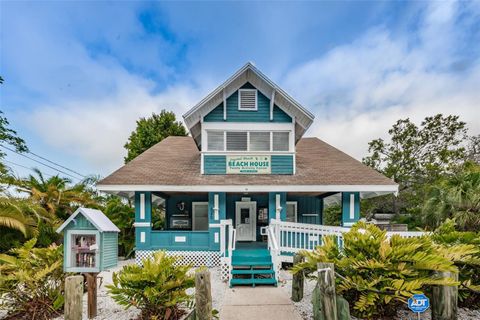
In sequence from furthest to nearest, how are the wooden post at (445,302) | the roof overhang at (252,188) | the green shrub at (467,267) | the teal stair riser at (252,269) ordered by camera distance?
the roof overhang at (252,188)
the teal stair riser at (252,269)
the green shrub at (467,267)
the wooden post at (445,302)

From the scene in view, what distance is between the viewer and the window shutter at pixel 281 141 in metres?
11.5

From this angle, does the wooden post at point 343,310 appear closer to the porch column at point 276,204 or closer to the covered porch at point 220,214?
the covered porch at point 220,214

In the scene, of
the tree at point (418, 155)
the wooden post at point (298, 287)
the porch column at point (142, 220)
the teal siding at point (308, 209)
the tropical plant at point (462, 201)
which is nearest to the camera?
the wooden post at point (298, 287)

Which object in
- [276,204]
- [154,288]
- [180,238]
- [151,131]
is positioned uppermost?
[151,131]

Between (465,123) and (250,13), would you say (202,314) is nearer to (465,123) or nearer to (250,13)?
(250,13)

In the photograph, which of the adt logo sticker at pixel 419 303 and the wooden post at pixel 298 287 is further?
the wooden post at pixel 298 287

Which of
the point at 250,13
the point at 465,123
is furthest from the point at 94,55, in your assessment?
the point at 465,123

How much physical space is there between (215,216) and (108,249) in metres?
5.25

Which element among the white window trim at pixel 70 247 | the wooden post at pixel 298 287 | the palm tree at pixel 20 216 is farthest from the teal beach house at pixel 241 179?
the white window trim at pixel 70 247

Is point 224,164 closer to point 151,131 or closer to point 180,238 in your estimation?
point 180,238

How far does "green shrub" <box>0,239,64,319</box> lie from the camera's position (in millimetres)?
5277

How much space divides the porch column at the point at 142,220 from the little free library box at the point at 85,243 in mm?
4852

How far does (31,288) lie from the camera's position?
5.32m

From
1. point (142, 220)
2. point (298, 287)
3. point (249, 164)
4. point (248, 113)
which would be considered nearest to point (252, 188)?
point (249, 164)
